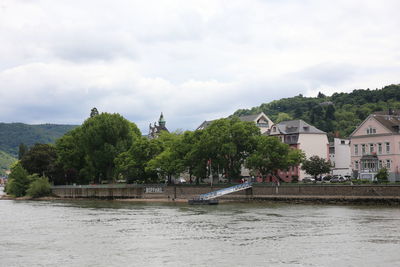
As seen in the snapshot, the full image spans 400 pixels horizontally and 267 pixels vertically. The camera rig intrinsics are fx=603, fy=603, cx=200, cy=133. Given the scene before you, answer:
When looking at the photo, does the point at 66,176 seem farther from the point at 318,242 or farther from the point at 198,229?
the point at 318,242

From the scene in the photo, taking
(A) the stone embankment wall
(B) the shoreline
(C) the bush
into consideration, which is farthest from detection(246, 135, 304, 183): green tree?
(C) the bush

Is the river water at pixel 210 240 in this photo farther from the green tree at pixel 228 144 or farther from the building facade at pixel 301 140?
the building facade at pixel 301 140

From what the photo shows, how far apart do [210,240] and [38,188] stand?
97788 mm

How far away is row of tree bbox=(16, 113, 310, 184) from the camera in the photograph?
103 m

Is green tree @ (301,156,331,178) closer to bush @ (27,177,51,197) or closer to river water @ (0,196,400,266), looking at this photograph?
river water @ (0,196,400,266)

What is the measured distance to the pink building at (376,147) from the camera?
3969 inches

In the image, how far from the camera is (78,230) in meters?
57.8

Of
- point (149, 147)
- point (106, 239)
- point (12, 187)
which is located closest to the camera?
point (106, 239)

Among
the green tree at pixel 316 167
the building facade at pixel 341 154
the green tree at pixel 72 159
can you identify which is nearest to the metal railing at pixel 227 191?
the green tree at pixel 316 167

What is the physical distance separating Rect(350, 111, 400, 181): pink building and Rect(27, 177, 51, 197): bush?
234ft

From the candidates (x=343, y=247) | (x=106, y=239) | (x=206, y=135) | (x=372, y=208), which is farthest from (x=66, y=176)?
(x=343, y=247)

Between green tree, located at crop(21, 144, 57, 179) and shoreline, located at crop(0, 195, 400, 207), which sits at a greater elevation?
green tree, located at crop(21, 144, 57, 179)

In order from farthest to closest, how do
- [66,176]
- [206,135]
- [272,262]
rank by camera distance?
[66,176], [206,135], [272,262]

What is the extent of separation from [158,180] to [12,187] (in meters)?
39.8
